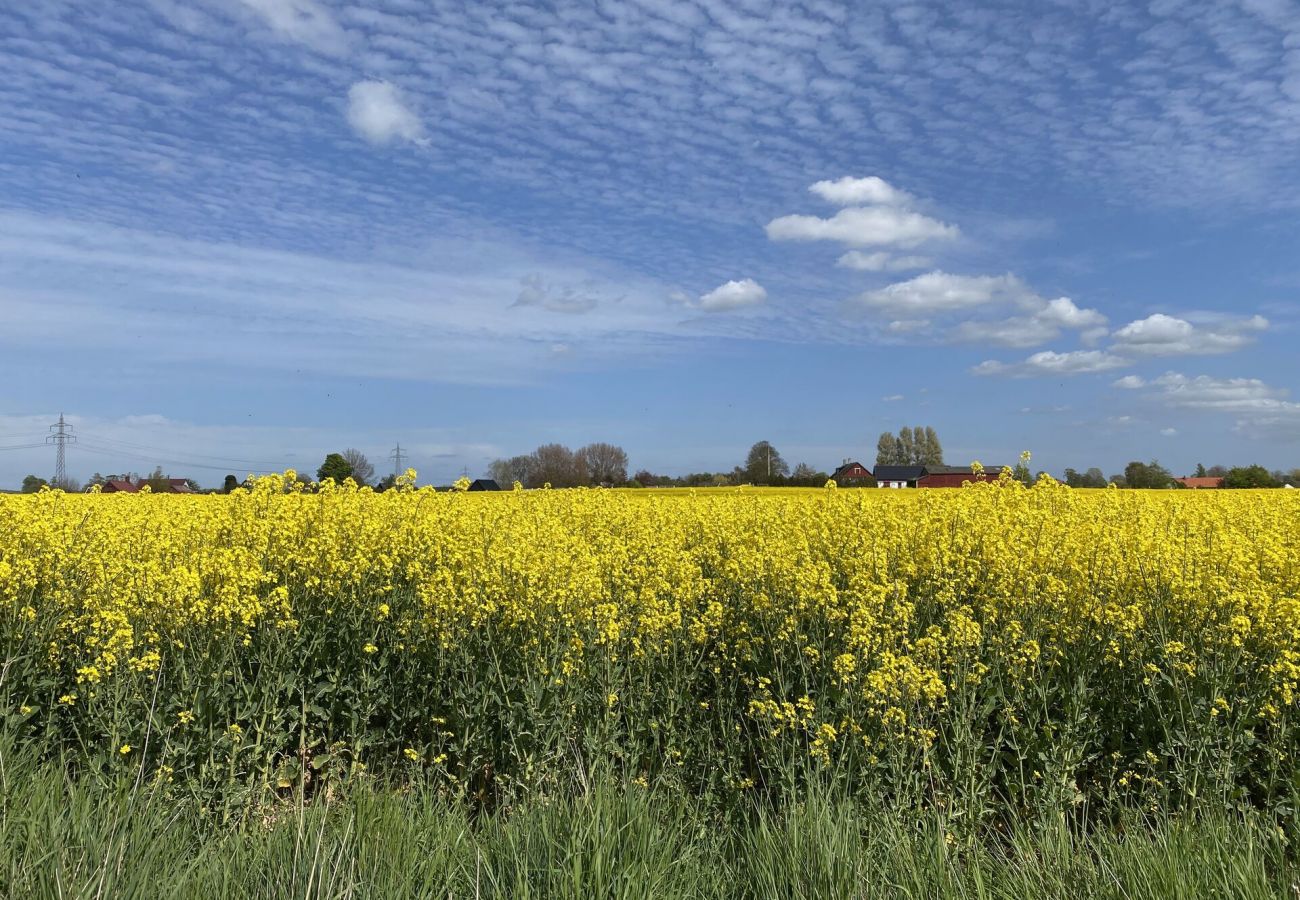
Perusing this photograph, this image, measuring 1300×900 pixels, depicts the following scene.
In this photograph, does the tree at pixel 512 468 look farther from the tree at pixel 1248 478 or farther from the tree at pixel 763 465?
the tree at pixel 1248 478

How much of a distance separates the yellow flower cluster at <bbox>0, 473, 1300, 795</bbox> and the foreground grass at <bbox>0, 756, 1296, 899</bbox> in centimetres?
73

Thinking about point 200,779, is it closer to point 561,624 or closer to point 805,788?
point 561,624

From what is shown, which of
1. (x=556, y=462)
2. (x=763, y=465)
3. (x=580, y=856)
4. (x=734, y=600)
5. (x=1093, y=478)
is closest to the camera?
(x=580, y=856)

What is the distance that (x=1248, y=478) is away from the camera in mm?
30781

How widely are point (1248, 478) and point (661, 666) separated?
112ft

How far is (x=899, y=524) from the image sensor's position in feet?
23.2

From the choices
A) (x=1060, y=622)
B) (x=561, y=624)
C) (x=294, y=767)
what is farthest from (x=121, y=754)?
(x=1060, y=622)

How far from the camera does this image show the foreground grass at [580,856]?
3.00 metres

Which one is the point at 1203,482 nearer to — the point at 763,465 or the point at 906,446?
the point at 763,465

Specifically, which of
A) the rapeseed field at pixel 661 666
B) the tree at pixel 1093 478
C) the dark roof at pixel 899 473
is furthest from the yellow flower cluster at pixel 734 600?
the dark roof at pixel 899 473

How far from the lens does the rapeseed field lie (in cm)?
430

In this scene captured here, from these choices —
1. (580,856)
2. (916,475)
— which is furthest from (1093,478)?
(580,856)

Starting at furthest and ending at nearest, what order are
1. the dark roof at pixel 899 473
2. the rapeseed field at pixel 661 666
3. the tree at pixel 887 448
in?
the tree at pixel 887 448 → the dark roof at pixel 899 473 → the rapeseed field at pixel 661 666

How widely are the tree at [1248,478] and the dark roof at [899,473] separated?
43.2 feet
